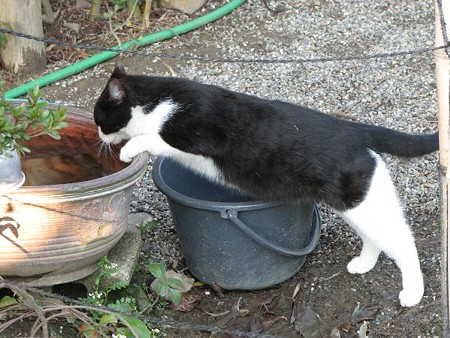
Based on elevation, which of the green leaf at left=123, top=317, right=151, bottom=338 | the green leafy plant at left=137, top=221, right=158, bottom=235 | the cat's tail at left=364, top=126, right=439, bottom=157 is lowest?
the green leafy plant at left=137, top=221, right=158, bottom=235

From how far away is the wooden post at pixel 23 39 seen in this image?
4871 millimetres

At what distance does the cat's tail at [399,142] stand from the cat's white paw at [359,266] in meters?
0.56

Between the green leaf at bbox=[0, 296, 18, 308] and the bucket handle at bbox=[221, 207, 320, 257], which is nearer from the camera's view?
the green leaf at bbox=[0, 296, 18, 308]

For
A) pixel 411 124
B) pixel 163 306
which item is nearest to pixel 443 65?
pixel 163 306

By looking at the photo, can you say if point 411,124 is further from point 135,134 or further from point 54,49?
point 54,49

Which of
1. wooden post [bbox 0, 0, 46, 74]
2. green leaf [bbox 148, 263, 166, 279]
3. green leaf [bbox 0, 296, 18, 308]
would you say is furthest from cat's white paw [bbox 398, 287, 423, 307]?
wooden post [bbox 0, 0, 46, 74]

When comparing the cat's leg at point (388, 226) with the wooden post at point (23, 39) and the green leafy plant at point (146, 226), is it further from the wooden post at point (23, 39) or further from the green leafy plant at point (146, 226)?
the wooden post at point (23, 39)

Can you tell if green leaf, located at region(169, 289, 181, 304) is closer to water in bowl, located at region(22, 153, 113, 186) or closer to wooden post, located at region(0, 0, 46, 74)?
water in bowl, located at region(22, 153, 113, 186)

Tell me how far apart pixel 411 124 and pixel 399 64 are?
754 millimetres

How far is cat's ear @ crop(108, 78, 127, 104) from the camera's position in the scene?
3270mm

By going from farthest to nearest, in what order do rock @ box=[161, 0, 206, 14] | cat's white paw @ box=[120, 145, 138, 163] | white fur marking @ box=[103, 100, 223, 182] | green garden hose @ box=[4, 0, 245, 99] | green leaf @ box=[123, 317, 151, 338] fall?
1. rock @ box=[161, 0, 206, 14]
2. green garden hose @ box=[4, 0, 245, 99]
3. white fur marking @ box=[103, 100, 223, 182]
4. cat's white paw @ box=[120, 145, 138, 163]
5. green leaf @ box=[123, 317, 151, 338]

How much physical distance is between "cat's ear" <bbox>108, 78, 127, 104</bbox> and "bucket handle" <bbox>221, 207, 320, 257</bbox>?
25.3 inches

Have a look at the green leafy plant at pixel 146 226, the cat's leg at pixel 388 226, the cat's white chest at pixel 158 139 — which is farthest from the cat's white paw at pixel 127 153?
the cat's leg at pixel 388 226

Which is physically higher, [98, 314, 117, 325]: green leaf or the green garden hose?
[98, 314, 117, 325]: green leaf
